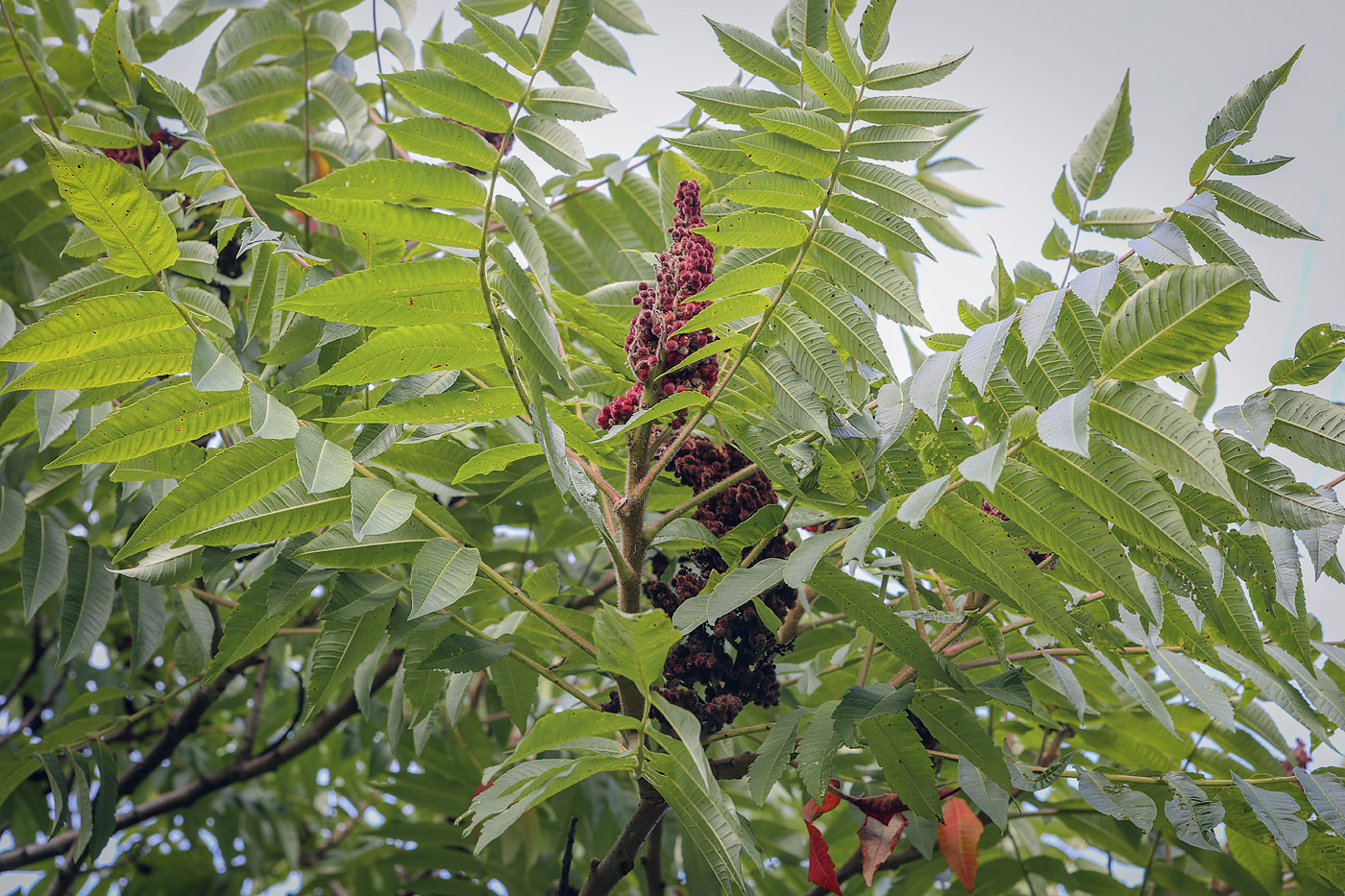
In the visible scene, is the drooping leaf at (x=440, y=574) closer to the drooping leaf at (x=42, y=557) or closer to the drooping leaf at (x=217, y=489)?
the drooping leaf at (x=217, y=489)

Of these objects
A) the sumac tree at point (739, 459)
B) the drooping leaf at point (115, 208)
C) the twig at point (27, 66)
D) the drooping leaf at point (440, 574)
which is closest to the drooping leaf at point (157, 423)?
the sumac tree at point (739, 459)

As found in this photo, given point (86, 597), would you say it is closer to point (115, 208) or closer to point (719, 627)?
point (115, 208)

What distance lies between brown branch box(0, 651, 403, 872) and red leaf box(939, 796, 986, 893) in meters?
1.54

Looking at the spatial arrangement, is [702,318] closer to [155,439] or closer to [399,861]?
[155,439]

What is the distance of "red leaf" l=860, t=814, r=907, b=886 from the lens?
1.63m

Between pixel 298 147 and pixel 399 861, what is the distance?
192cm

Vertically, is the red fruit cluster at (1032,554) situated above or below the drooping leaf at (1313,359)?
below

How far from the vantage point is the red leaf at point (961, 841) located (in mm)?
1723

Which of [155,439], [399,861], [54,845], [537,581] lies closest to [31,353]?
[155,439]

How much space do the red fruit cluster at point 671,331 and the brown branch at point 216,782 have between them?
1.51 metres

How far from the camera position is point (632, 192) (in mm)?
2256

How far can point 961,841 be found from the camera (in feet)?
5.72

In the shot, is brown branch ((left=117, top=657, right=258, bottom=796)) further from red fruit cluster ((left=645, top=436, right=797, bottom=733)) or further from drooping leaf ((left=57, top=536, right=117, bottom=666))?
red fruit cluster ((left=645, top=436, right=797, bottom=733))

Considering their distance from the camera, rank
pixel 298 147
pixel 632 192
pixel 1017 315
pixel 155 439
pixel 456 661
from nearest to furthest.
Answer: pixel 1017 315 → pixel 155 439 → pixel 456 661 → pixel 632 192 → pixel 298 147
